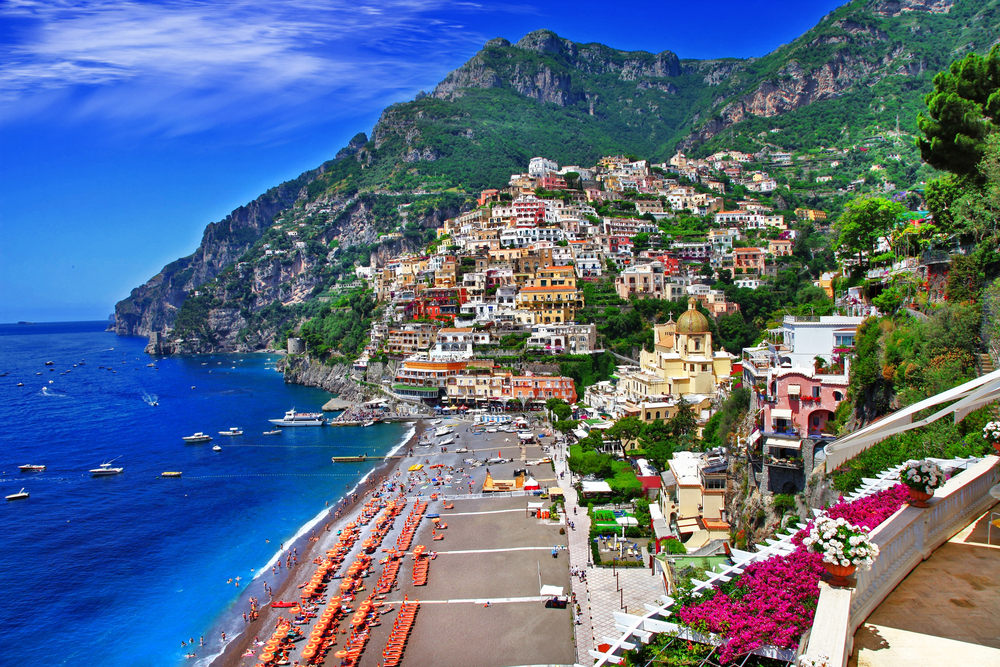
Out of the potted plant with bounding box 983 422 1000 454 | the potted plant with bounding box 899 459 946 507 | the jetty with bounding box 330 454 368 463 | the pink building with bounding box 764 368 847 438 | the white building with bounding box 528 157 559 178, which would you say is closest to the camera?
A: the potted plant with bounding box 899 459 946 507

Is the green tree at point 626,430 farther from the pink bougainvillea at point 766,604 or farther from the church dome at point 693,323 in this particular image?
the pink bougainvillea at point 766,604

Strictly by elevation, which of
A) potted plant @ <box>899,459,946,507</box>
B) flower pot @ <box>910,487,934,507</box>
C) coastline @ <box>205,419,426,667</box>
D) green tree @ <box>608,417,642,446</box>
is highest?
potted plant @ <box>899,459,946,507</box>

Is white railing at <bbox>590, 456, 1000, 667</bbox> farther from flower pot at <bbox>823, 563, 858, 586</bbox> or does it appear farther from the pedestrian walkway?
the pedestrian walkway

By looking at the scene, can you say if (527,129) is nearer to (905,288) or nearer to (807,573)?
(905,288)

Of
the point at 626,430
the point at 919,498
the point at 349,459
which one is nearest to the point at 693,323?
the point at 626,430

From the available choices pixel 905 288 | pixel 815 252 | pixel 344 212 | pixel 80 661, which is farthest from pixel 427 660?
pixel 344 212

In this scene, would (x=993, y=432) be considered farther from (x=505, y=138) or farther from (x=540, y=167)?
(x=505, y=138)

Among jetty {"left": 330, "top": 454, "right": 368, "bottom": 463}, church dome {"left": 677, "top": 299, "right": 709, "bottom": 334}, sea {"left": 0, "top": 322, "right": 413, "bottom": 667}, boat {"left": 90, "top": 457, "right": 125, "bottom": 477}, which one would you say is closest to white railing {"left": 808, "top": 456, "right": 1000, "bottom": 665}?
sea {"left": 0, "top": 322, "right": 413, "bottom": 667}
